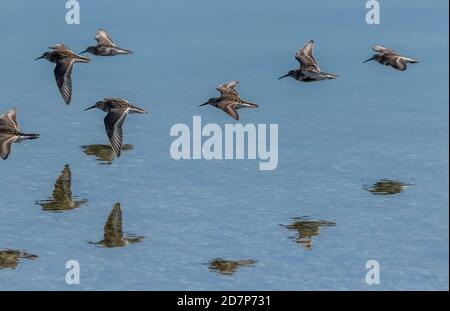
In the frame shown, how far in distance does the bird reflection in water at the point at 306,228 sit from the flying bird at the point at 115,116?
237 inches

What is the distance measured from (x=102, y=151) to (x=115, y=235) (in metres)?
6.73

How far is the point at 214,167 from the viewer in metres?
31.7

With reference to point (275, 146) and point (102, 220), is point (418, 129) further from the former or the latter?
point (102, 220)

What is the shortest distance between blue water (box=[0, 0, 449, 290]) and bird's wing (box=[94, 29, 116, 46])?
113cm

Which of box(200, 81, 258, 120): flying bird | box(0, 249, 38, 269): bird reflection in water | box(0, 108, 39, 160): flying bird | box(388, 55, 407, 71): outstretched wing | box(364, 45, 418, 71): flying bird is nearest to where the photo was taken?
box(0, 249, 38, 269): bird reflection in water

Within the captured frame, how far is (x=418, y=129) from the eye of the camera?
113 feet

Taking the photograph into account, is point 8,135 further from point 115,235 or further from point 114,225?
point 115,235

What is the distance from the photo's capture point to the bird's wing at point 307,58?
37.7 metres

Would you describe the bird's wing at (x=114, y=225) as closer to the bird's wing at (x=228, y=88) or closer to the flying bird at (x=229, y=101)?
the flying bird at (x=229, y=101)

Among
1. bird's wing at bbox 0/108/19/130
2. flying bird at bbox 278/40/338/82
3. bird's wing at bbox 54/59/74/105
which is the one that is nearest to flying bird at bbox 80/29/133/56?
bird's wing at bbox 54/59/74/105

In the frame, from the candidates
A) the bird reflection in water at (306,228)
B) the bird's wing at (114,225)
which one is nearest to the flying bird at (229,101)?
the bird's wing at (114,225)

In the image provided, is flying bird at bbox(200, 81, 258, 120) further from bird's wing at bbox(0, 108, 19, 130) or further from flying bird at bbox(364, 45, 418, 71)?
bird's wing at bbox(0, 108, 19, 130)

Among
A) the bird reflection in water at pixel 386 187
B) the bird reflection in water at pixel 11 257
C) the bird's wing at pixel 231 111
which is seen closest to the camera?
the bird reflection in water at pixel 11 257

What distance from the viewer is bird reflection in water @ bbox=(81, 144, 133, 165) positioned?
32500 mm
